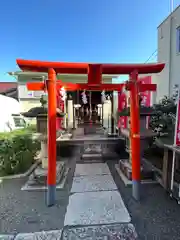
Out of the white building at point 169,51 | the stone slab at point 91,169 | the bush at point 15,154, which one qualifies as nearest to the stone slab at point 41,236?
the stone slab at point 91,169

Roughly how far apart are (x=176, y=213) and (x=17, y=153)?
3949 millimetres

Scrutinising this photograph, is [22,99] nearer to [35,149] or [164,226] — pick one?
[35,149]

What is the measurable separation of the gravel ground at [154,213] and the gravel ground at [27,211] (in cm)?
119

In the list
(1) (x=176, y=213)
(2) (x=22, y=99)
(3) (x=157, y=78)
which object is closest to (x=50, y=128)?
(1) (x=176, y=213)

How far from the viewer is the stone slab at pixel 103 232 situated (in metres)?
1.97

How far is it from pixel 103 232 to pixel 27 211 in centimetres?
135

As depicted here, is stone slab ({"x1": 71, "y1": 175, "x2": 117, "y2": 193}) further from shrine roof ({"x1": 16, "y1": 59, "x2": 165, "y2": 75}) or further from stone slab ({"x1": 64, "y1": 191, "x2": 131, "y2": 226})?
shrine roof ({"x1": 16, "y1": 59, "x2": 165, "y2": 75})

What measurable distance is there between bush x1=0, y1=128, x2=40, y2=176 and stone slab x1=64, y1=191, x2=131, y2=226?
189 centimetres

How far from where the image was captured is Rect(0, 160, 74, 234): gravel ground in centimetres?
217

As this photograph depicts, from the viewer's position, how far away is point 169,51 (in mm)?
6910

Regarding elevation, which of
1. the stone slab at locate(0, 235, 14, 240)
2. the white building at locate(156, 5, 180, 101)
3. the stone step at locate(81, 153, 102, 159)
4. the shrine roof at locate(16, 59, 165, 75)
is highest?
the white building at locate(156, 5, 180, 101)

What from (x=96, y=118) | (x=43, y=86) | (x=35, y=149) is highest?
(x=43, y=86)

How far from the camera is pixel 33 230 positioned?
2.09 metres

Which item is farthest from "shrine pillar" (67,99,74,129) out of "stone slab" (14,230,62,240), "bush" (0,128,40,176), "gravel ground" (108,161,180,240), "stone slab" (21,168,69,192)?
"stone slab" (14,230,62,240)
